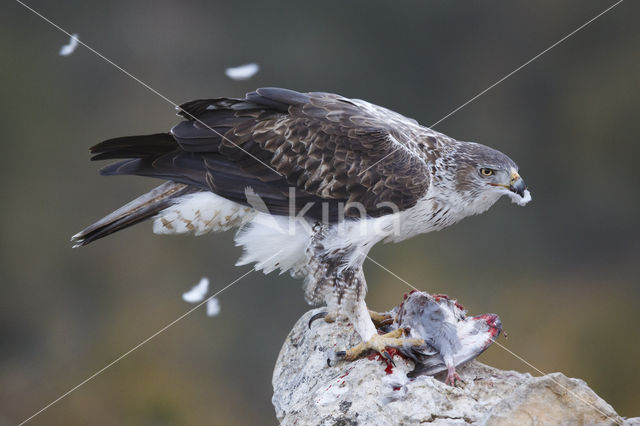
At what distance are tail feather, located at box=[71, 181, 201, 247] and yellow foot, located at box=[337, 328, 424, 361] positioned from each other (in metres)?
1.02

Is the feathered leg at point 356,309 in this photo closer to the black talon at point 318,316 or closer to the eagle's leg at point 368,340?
the eagle's leg at point 368,340

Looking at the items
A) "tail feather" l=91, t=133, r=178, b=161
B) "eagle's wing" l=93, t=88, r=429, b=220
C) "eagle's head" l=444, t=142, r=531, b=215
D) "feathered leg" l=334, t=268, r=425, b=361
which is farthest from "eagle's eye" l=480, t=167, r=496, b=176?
"tail feather" l=91, t=133, r=178, b=161

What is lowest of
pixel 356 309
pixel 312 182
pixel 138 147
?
pixel 356 309

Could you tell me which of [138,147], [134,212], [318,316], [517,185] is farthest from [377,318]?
[138,147]

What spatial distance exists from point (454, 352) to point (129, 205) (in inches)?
62.3

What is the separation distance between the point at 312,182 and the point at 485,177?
0.74 metres

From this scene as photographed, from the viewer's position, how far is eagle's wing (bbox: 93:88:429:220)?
2936mm

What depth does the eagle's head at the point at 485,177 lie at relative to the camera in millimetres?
2852

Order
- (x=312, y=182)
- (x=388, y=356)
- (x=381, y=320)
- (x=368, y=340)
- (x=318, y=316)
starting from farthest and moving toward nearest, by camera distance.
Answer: (x=318, y=316) → (x=381, y=320) → (x=312, y=182) → (x=368, y=340) → (x=388, y=356)

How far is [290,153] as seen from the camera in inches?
120

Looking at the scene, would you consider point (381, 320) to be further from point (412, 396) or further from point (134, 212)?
point (134, 212)

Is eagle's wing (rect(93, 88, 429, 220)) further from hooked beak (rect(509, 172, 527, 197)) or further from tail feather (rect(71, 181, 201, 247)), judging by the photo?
hooked beak (rect(509, 172, 527, 197))

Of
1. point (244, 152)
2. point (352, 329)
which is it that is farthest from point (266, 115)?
point (352, 329)

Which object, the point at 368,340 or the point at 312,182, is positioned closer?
the point at 368,340
